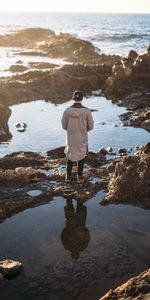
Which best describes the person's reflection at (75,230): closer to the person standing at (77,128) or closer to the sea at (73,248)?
the sea at (73,248)

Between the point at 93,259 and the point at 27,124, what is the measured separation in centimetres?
880

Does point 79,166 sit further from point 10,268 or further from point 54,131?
point 54,131

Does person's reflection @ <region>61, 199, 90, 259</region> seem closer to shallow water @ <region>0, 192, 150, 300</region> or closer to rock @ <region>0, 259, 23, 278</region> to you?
shallow water @ <region>0, 192, 150, 300</region>

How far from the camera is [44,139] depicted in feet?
41.6

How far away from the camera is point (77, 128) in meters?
8.38

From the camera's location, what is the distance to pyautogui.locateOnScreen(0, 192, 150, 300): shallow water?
5.45 meters

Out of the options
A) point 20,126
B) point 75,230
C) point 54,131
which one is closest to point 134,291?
point 75,230

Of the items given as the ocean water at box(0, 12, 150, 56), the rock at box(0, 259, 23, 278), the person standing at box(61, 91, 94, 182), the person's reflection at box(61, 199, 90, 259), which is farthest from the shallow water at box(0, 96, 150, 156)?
the ocean water at box(0, 12, 150, 56)

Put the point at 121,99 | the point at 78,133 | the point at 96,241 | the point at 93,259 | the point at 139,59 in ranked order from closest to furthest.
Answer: the point at 93,259
the point at 96,241
the point at 78,133
the point at 121,99
the point at 139,59

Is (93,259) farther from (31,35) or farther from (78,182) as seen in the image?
(31,35)

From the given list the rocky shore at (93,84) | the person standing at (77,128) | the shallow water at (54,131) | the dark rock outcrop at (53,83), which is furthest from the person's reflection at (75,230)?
the dark rock outcrop at (53,83)

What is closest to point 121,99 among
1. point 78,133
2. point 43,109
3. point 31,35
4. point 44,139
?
point 43,109

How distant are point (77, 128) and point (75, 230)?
2.23 metres

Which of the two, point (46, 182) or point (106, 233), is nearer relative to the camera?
point (106, 233)
